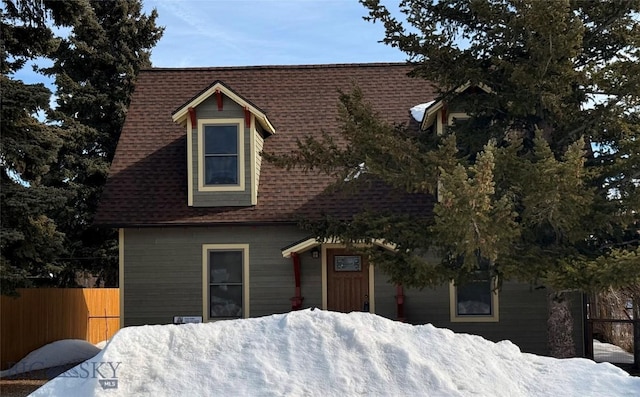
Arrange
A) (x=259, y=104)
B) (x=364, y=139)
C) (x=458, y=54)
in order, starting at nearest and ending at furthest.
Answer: (x=364, y=139)
(x=458, y=54)
(x=259, y=104)

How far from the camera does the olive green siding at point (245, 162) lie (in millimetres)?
15203

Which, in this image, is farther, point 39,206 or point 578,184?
point 39,206

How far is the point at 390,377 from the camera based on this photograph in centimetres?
771

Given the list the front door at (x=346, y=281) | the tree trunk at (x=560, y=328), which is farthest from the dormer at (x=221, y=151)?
the tree trunk at (x=560, y=328)

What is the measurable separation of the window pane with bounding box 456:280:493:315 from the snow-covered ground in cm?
287

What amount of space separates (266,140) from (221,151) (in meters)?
1.54

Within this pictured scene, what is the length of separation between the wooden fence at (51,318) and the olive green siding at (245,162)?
4.05 meters

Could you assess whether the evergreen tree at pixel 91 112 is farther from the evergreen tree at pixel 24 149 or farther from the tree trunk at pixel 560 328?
the tree trunk at pixel 560 328

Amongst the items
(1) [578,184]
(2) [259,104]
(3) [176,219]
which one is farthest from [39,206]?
(1) [578,184]

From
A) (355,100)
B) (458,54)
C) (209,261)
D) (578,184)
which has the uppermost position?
(458,54)

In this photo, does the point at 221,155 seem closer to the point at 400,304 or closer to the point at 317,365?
the point at 400,304

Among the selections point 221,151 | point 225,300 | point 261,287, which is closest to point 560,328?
point 261,287

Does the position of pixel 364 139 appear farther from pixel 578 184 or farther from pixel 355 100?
pixel 578 184

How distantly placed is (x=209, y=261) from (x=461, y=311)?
5.33 metres
